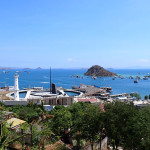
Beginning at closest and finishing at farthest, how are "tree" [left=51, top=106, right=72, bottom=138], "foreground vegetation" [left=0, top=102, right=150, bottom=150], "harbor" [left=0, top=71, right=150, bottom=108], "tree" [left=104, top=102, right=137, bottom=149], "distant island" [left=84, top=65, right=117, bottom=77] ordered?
"foreground vegetation" [left=0, top=102, right=150, bottom=150]
"tree" [left=104, top=102, right=137, bottom=149]
"tree" [left=51, top=106, right=72, bottom=138]
"harbor" [left=0, top=71, right=150, bottom=108]
"distant island" [left=84, top=65, right=117, bottom=77]

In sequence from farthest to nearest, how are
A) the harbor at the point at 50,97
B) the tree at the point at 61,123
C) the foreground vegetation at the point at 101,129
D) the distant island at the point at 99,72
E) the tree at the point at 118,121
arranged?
the distant island at the point at 99,72
the harbor at the point at 50,97
the tree at the point at 61,123
the tree at the point at 118,121
the foreground vegetation at the point at 101,129

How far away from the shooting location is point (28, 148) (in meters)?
9.51

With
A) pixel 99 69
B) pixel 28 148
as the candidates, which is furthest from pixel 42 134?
pixel 99 69

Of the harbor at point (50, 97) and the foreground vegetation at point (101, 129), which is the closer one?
the foreground vegetation at point (101, 129)

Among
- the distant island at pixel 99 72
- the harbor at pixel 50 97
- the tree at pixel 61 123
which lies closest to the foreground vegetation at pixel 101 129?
the tree at pixel 61 123

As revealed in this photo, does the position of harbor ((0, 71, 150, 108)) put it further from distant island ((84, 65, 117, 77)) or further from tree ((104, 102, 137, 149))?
distant island ((84, 65, 117, 77))

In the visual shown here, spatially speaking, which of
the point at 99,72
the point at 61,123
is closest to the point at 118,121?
the point at 61,123

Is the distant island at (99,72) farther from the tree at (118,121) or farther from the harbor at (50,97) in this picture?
the tree at (118,121)

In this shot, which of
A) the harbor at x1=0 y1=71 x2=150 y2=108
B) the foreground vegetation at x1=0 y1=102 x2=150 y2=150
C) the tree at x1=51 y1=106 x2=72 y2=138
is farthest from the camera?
the harbor at x1=0 y1=71 x2=150 y2=108

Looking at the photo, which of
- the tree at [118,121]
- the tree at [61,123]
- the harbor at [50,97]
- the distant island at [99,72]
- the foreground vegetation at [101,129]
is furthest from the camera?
the distant island at [99,72]

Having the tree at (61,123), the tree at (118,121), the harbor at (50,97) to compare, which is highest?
the tree at (118,121)

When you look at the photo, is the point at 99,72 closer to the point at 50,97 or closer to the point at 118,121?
the point at 50,97

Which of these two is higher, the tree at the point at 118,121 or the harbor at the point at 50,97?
the tree at the point at 118,121

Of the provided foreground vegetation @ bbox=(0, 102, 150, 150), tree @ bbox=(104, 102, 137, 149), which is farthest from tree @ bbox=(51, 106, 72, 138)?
tree @ bbox=(104, 102, 137, 149)
